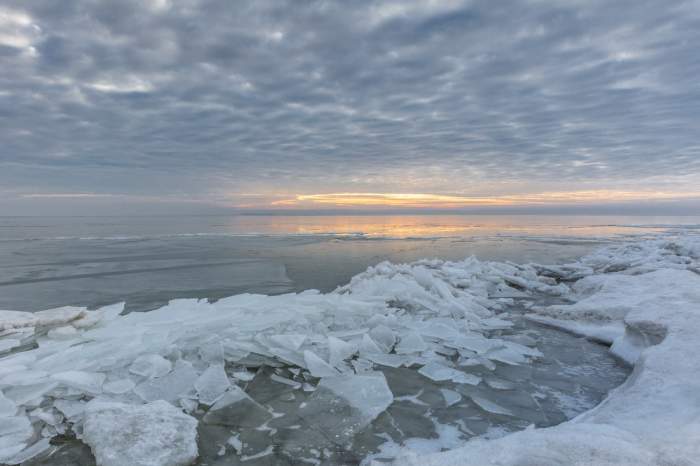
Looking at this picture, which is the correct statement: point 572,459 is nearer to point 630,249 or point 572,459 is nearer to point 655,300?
point 655,300

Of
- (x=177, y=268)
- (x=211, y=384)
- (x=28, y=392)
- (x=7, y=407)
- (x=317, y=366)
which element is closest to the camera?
(x=7, y=407)

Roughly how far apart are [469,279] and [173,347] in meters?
5.63

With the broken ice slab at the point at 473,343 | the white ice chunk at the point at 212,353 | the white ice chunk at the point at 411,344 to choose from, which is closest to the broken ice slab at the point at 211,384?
the white ice chunk at the point at 212,353

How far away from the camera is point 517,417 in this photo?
2.62 meters

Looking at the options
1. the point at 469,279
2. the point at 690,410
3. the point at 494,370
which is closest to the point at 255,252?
the point at 469,279

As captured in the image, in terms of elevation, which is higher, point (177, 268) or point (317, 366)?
point (317, 366)

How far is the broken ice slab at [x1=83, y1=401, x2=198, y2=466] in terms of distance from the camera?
80.5 inches

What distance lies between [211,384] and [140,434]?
75 cm

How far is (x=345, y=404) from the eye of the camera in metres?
2.73

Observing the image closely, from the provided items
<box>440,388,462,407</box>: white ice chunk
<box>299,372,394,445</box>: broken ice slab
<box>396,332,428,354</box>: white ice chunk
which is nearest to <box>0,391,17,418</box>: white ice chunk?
<box>299,372,394,445</box>: broken ice slab

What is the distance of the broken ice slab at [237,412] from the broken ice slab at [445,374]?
139cm

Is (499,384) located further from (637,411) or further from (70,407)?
(70,407)

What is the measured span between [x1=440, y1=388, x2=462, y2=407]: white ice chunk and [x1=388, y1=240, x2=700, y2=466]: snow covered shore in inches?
26.6

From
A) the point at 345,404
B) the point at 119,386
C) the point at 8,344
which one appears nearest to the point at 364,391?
the point at 345,404
